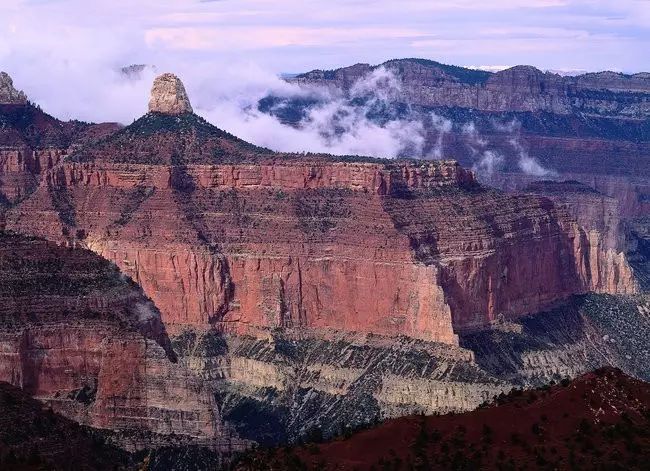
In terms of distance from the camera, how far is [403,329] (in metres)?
105

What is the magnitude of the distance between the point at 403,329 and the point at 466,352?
4238 mm

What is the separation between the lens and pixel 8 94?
14112cm

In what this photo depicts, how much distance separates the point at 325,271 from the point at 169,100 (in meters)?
19.3

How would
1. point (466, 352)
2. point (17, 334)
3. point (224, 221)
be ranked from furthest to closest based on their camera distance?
point (224, 221) → point (466, 352) → point (17, 334)

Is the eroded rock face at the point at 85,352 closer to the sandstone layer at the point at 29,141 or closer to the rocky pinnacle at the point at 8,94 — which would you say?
the sandstone layer at the point at 29,141

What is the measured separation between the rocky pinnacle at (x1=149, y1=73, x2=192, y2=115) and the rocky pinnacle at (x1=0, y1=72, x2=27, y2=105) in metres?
20.1

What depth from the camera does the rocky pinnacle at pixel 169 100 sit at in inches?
4811

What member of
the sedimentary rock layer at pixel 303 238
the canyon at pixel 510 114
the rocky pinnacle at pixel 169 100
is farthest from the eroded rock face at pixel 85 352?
the canyon at pixel 510 114

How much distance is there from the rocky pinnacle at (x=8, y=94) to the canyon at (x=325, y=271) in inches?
732

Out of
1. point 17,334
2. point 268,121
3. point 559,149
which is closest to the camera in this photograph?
point 17,334

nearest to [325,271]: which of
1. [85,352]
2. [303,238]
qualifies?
[303,238]

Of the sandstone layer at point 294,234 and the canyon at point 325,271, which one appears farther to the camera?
the sandstone layer at point 294,234

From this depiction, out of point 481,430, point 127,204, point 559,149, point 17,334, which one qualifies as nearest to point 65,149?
point 127,204

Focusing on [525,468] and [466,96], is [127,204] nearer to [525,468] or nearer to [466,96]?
[525,468]
